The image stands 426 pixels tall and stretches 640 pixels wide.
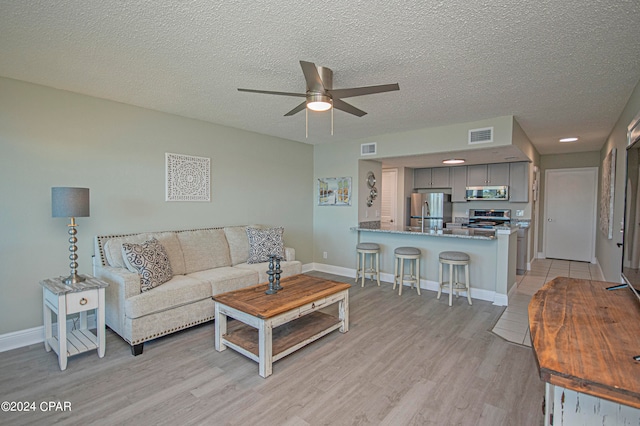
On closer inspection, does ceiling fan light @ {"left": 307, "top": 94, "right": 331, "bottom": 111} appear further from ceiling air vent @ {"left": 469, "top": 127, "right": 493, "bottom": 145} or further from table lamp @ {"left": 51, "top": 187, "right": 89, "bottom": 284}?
ceiling air vent @ {"left": 469, "top": 127, "right": 493, "bottom": 145}

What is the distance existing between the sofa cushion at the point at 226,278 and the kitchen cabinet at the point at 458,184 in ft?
15.8

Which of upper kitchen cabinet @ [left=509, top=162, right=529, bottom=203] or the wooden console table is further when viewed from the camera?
upper kitchen cabinet @ [left=509, top=162, right=529, bottom=203]

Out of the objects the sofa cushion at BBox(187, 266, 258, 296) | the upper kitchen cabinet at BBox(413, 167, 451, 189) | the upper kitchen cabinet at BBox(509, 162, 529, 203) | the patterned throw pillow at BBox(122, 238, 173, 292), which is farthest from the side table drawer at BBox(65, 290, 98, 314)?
the upper kitchen cabinet at BBox(509, 162, 529, 203)

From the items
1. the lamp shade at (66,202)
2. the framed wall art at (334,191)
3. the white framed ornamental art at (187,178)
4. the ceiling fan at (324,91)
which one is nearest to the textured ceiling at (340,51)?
the ceiling fan at (324,91)

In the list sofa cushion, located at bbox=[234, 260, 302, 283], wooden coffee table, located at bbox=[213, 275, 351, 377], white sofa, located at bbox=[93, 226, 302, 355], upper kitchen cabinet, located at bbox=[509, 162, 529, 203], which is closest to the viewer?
wooden coffee table, located at bbox=[213, 275, 351, 377]

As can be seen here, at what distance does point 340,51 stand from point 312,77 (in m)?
0.29

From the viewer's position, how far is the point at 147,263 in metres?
3.03

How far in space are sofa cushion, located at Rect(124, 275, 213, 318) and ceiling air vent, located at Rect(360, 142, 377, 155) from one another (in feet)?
10.8

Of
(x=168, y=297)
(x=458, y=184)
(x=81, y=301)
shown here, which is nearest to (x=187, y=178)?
(x=168, y=297)

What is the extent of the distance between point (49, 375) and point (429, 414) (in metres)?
2.82

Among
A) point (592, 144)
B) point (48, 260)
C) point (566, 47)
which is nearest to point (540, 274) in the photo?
point (592, 144)

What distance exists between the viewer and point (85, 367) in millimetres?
2525

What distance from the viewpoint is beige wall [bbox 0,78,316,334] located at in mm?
2863

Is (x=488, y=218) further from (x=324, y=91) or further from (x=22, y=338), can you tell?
(x=22, y=338)
